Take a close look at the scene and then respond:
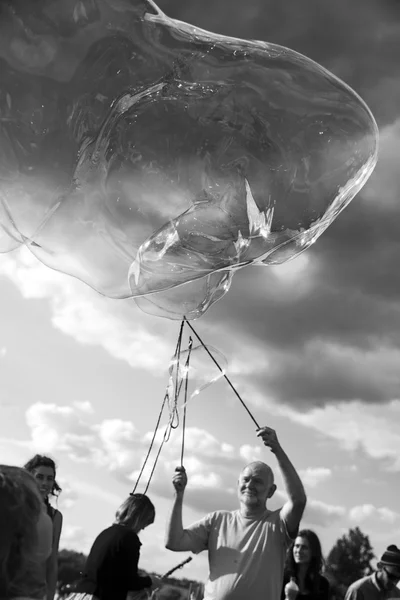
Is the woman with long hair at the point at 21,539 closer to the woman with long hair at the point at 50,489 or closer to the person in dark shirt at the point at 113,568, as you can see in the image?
the person in dark shirt at the point at 113,568

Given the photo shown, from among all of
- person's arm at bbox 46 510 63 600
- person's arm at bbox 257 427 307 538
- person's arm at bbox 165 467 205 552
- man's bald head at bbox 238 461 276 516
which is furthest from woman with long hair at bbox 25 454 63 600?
person's arm at bbox 257 427 307 538

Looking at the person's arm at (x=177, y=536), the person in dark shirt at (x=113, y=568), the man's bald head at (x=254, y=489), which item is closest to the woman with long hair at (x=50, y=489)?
the person's arm at (x=177, y=536)

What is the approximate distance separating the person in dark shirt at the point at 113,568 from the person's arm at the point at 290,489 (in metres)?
1.12

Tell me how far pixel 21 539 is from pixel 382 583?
4.86m

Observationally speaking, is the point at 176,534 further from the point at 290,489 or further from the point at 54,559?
the point at 54,559

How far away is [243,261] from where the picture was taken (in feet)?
14.8

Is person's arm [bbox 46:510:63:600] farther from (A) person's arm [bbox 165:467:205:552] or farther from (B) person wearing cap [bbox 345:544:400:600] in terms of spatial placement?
(B) person wearing cap [bbox 345:544:400:600]

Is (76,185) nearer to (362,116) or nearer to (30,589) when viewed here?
(362,116)

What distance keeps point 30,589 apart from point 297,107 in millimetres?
2943

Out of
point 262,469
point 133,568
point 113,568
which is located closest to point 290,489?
point 262,469

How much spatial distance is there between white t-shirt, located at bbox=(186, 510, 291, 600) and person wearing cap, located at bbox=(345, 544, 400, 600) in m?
1.82

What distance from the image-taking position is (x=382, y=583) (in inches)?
242

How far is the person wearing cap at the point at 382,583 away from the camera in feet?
19.9

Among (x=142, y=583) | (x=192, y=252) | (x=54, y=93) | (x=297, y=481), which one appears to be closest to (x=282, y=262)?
(x=192, y=252)
